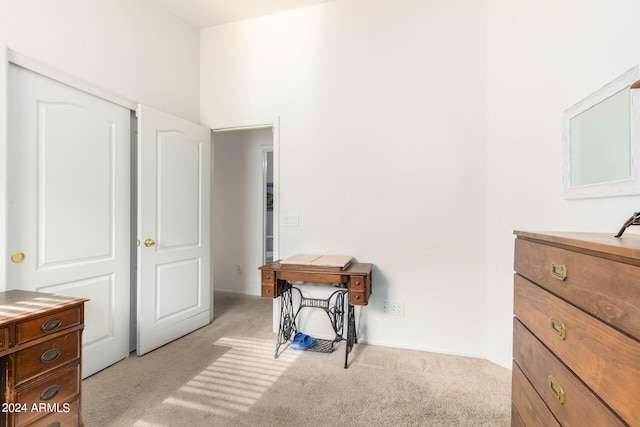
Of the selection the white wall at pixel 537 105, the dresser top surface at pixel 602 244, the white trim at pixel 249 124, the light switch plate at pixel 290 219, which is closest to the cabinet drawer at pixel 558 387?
the dresser top surface at pixel 602 244

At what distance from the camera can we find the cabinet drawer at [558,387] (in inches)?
29.3

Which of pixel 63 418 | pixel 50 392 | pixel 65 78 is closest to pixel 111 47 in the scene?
pixel 65 78

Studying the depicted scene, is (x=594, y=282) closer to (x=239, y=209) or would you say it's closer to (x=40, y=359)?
(x=40, y=359)

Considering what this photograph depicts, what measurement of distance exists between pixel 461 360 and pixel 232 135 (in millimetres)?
4010

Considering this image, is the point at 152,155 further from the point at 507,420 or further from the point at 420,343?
the point at 507,420

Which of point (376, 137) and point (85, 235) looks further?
point (376, 137)

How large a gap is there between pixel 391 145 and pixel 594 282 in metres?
1.94

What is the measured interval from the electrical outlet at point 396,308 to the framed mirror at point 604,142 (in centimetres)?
143

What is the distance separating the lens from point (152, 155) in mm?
2436

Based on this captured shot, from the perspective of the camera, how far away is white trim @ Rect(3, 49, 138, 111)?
1.70 metres

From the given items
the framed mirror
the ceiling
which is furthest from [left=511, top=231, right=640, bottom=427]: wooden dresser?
the ceiling

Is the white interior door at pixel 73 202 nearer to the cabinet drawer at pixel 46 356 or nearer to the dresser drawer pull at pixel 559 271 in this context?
the cabinet drawer at pixel 46 356

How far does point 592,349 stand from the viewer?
77 centimetres

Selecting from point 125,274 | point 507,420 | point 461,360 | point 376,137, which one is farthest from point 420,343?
point 125,274
